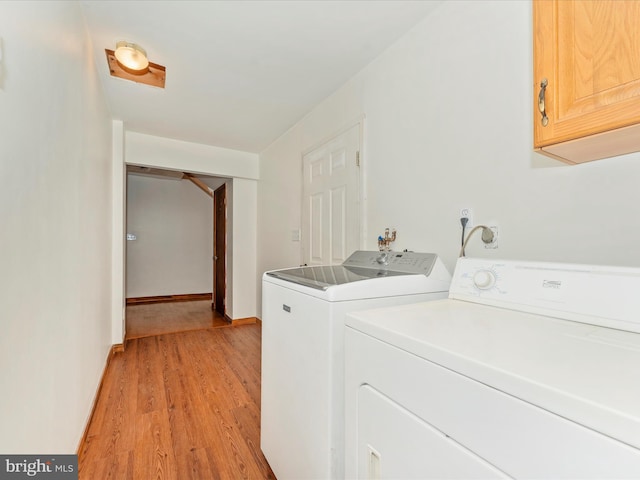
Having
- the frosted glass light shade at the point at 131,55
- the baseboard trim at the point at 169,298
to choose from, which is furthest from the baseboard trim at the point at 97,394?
the baseboard trim at the point at 169,298

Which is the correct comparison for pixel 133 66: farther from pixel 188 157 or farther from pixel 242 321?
pixel 242 321

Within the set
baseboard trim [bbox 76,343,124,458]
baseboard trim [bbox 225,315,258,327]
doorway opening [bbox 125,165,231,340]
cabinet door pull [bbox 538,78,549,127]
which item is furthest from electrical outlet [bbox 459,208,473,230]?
doorway opening [bbox 125,165,231,340]

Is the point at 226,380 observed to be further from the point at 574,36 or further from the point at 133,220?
the point at 133,220

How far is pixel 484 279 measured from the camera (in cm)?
111

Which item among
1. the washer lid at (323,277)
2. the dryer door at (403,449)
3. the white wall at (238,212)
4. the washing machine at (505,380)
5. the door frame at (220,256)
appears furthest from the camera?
the door frame at (220,256)

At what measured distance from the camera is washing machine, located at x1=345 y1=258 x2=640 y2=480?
46 centimetres

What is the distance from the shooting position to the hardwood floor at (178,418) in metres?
1.54

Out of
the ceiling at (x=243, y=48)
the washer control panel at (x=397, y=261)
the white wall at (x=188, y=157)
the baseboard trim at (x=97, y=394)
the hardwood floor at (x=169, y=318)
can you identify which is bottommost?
the hardwood floor at (x=169, y=318)

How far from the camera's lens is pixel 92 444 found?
5.58ft

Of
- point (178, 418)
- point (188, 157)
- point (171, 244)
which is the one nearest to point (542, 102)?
point (178, 418)

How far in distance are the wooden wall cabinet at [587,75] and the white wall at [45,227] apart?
1433 mm

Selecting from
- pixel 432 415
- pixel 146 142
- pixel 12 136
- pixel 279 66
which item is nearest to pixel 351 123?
pixel 279 66

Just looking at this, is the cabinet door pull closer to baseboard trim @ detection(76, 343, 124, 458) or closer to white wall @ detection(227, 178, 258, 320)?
baseboard trim @ detection(76, 343, 124, 458)

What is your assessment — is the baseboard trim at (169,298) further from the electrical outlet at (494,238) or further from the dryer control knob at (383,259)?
the electrical outlet at (494,238)
